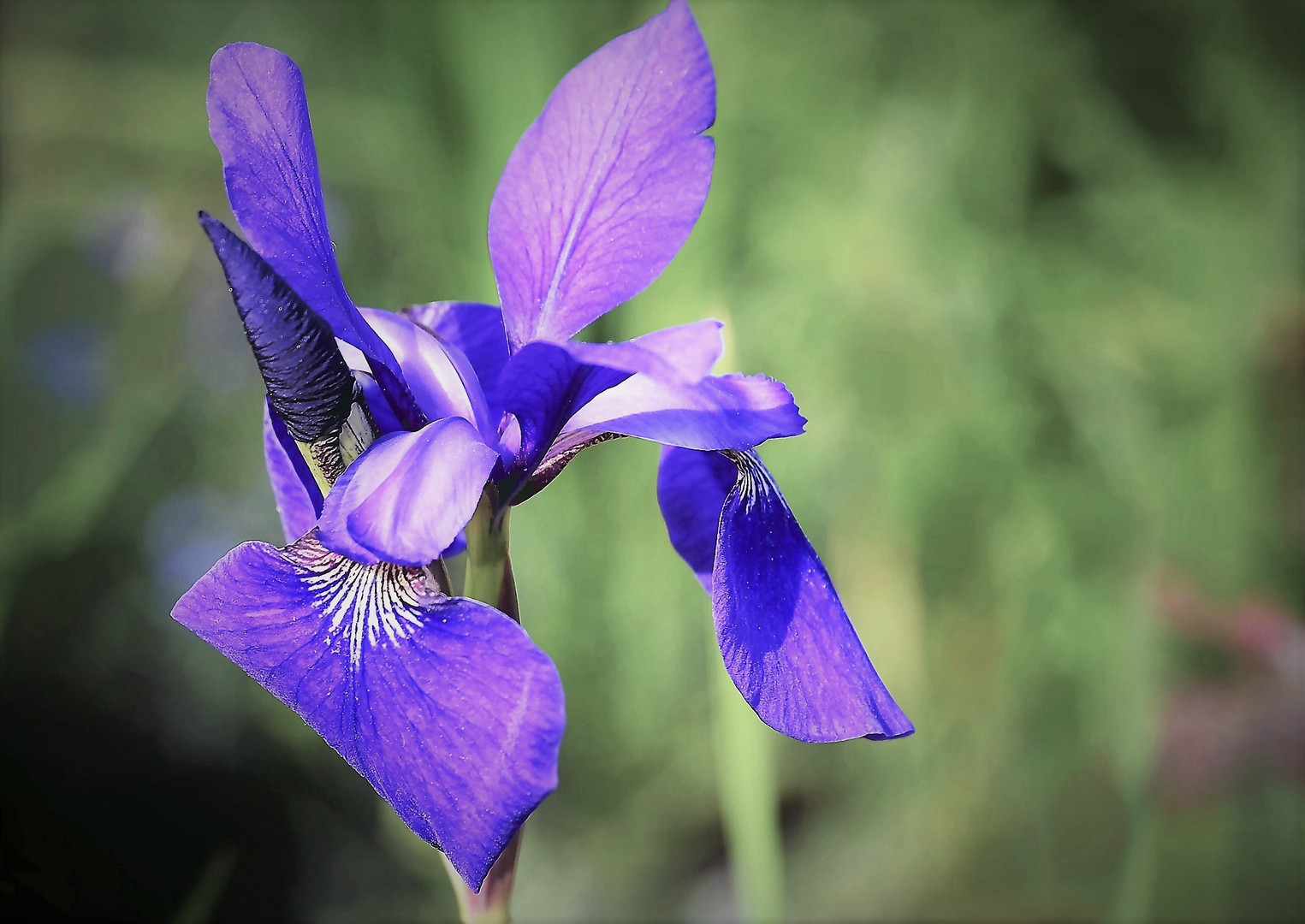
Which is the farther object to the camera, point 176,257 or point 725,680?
point 176,257

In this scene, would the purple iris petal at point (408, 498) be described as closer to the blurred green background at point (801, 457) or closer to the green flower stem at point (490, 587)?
the green flower stem at point (490, 587)

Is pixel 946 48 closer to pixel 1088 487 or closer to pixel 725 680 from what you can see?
pixel 1088 487

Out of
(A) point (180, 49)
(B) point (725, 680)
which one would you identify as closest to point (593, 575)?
(B) point (725, 680)

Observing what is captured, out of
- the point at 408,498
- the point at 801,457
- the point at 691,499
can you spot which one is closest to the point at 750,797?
the point at 691,499

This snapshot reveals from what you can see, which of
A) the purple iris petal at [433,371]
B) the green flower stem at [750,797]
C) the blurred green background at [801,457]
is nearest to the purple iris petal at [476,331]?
the purple iris petal at [433,371]

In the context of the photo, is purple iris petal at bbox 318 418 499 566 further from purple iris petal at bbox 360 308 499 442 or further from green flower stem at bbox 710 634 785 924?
green flower stem at bbox 710 634 785 924
